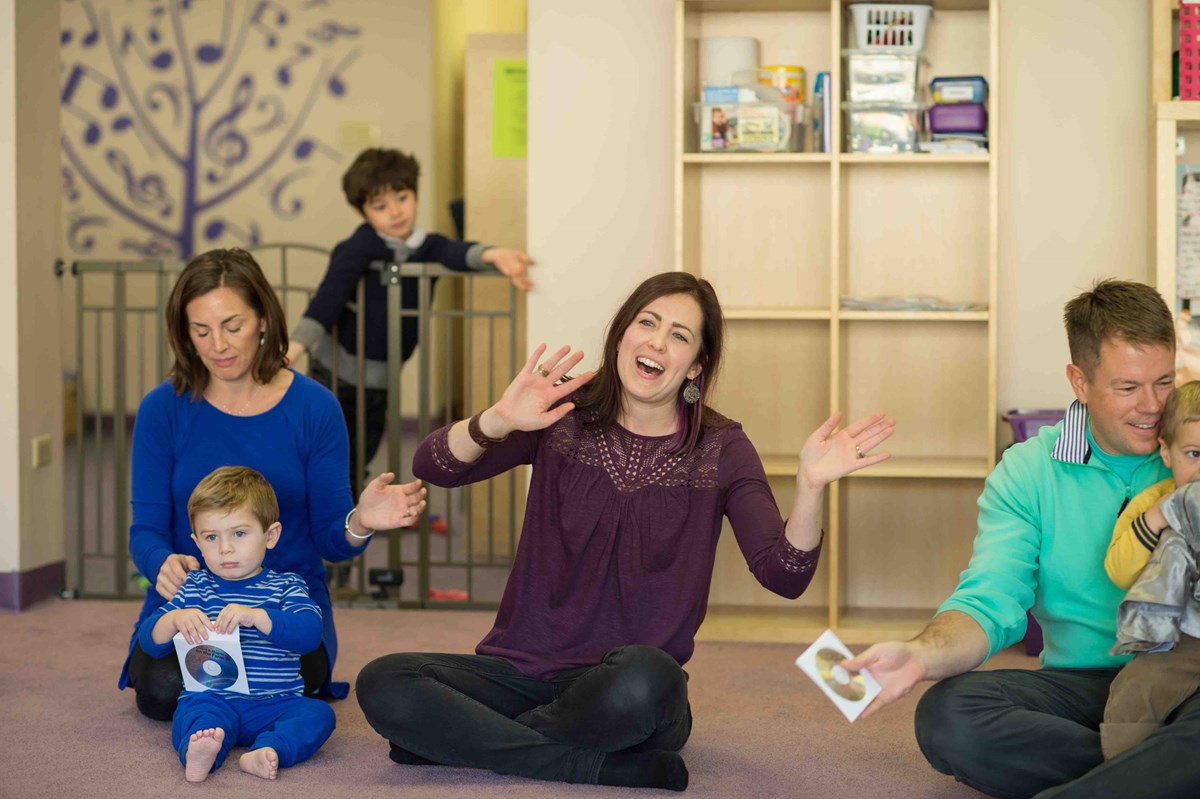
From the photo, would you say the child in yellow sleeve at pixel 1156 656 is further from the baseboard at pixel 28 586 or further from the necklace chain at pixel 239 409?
the baseboard at pixel 28 586

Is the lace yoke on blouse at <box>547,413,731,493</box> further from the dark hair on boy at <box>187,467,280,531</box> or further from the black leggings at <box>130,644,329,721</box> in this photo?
the black leggings at <box>130,644,329,721</box>

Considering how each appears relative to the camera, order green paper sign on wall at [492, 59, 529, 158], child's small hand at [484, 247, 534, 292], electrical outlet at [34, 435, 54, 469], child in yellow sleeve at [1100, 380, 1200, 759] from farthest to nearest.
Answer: green paper sign on wall at [492, 59, 529, 158], electrical outlet at [34, 435, 54, 469], child's small hand at [484, 247, 534, 292], child in yellow sleeve at [1100, 380, 1200, 759]

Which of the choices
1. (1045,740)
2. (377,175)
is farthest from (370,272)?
(1045,740)

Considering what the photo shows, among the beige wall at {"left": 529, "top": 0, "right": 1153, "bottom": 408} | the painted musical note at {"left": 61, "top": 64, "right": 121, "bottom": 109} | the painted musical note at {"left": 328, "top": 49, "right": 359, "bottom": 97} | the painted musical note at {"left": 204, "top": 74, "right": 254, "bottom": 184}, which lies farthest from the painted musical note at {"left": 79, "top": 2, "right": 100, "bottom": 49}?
the beige wall at {"left": 529, "top": 0, "right": 1153, "bottom": 408}

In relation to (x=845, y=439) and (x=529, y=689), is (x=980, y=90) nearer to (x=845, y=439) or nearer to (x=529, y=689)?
(x=845, y=439)

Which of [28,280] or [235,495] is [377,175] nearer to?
[28,280]

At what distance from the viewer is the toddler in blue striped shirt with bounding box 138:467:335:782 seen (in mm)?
2531

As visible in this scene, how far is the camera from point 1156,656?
6.85 feet

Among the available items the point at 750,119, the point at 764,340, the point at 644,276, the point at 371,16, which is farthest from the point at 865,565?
the point at 371,16

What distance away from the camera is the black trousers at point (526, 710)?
228cm

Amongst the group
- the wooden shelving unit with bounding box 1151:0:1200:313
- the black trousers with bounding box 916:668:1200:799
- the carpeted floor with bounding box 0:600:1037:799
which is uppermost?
the wooden shelving unit with bounding box 1151:0:1200:313

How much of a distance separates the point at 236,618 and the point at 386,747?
0.39 meters

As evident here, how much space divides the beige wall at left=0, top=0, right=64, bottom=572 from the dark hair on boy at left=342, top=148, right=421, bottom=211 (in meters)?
0.90

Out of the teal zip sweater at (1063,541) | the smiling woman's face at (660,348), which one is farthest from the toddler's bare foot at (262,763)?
the teal zip sweater at (1063,541)
